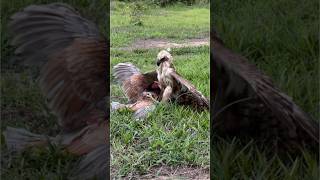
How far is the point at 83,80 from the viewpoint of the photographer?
2535 mm

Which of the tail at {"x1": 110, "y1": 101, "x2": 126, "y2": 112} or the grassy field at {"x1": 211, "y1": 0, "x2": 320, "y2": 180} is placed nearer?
the tail at {"x1": 110, "y1": 101, "x2": 126, "y2": 112}

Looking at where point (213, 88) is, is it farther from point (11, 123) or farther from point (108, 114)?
point (11, 123)


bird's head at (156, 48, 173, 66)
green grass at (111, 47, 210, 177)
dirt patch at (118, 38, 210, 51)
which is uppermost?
dirt patch at (118, 38, 210, 51)

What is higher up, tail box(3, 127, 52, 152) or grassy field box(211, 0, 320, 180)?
grassy field box(211, 0, 320, 180)

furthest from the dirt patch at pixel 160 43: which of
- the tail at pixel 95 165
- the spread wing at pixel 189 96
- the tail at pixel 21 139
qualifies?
the tail at pixel 21 139

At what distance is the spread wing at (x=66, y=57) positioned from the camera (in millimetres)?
2508

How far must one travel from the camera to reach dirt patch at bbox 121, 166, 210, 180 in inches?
95.4

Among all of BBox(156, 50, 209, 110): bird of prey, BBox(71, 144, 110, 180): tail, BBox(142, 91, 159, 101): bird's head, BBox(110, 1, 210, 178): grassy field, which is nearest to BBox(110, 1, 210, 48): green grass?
BBox(110, 1, 210, 178): grassy field

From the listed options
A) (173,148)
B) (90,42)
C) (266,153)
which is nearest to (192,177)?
(173,148)

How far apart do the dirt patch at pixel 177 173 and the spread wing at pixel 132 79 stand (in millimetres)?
307

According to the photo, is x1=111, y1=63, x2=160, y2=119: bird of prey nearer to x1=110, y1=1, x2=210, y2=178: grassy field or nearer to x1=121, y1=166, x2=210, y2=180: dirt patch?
x1=110, y1=1, x2=210, y2=178: grassy field

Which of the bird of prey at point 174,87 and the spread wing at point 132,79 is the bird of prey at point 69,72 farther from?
the bird of prey at point 174,87

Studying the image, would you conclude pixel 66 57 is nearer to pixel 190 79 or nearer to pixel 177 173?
pixel 190 79

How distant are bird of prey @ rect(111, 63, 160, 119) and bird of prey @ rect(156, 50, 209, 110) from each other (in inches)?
1.4
